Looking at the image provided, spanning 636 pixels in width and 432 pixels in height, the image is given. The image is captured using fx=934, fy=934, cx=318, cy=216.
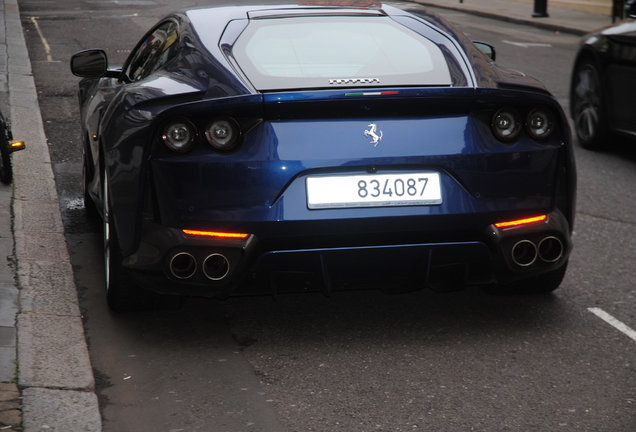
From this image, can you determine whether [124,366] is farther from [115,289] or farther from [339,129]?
[339,129]

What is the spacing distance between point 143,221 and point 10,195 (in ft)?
8.63

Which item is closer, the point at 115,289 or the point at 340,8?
the point at 115,289

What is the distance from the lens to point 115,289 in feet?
14.1

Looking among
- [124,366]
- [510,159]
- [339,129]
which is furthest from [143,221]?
[510,159]

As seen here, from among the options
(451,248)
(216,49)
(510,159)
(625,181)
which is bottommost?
(625,181)

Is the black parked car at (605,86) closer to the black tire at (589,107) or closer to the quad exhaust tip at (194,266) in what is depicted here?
the black tire at (589,107)

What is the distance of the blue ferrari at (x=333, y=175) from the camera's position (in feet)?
12.3

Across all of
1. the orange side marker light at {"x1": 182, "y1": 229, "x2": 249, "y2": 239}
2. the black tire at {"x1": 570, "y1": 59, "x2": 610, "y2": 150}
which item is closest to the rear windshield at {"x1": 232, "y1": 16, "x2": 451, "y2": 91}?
the orange side marker light at {"x1": 182, "y1": 229, "x2": 249, "y2": 239}

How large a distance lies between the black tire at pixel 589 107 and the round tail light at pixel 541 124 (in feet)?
14.8

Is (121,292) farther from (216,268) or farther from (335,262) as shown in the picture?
(335,262)

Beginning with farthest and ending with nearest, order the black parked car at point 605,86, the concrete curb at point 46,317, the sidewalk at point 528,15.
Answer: the sidewalk at point 528,15 → the black parked car at point 605,86 → the concrete curb at point 46,317

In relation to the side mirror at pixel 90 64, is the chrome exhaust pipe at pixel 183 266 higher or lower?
lower

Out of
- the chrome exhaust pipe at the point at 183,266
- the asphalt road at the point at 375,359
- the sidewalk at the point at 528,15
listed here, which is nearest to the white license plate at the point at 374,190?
the chrome exhaust pipe at the point at 183,266

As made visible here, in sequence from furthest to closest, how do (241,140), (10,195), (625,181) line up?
(625,181), (10,195), (241,140)
